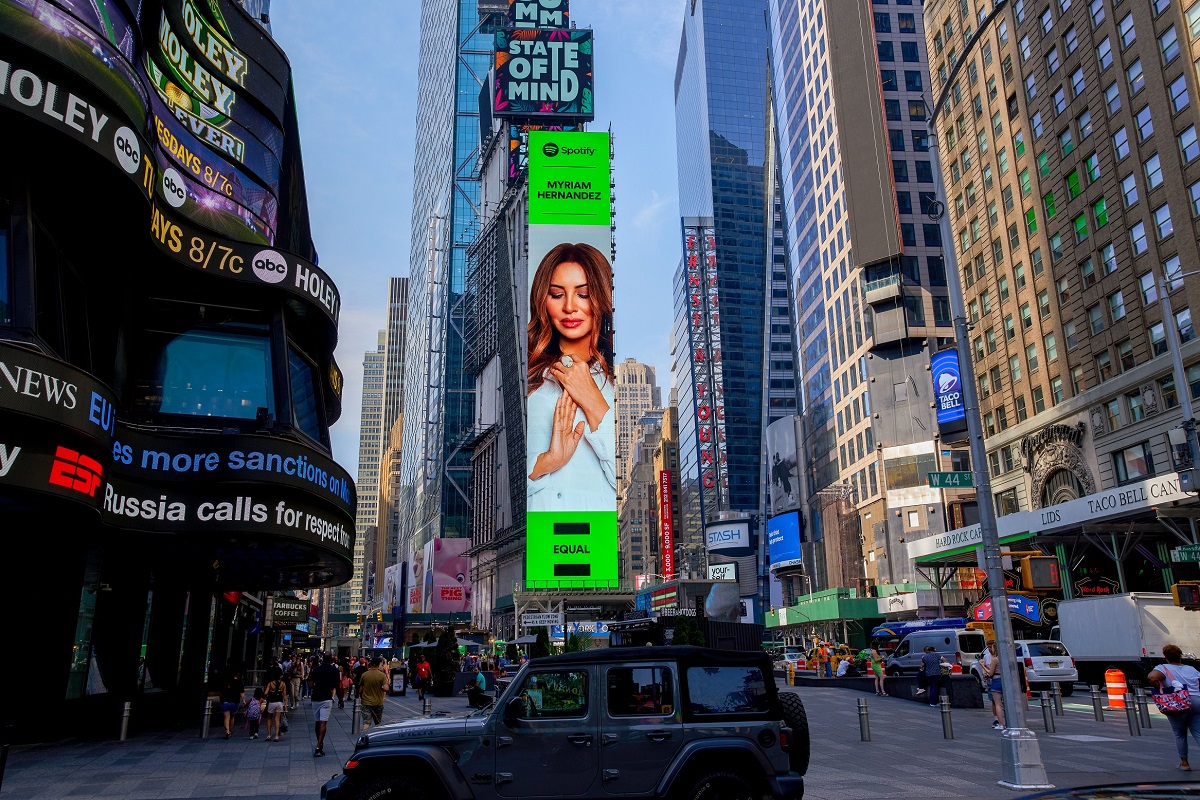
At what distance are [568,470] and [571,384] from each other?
9.86 m

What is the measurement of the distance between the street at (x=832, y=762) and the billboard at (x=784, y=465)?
78.1 m

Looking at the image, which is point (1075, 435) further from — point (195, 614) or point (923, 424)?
point (195, 614)

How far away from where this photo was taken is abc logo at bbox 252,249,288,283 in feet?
83.9

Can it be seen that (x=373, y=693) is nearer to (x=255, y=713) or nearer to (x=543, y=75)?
(x=255, y=713)

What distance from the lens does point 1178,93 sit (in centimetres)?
4094

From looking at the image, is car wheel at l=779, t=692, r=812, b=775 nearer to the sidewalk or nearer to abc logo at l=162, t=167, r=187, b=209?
the sidewalk

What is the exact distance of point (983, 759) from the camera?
15672 mm

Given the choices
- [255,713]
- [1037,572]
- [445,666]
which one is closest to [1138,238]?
[1037,572]

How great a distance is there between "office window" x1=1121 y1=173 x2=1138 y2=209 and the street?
30.0 meters

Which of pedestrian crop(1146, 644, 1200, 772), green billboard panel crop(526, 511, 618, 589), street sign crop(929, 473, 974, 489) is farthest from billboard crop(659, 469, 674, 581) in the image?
pedestrian crop(1146, 644, 1200, 772)

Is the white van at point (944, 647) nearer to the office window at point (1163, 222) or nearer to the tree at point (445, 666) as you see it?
the tree at point (445, 666)

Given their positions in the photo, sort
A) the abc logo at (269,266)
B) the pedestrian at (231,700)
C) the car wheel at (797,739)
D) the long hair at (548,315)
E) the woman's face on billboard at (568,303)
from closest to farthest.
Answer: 1. the car wheel at (797,739)
2. the pedestrian at (231,700)
3. the abc logo at (269,266)
4. the long hair at (548,315)
5. the woman's face on billboard at (568,303)

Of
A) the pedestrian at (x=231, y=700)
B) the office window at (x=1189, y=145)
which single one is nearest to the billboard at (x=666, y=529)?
the office window at (x=1189, y=145)

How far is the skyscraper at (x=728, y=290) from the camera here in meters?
153
